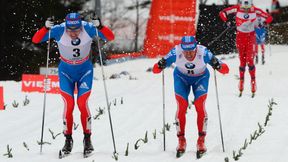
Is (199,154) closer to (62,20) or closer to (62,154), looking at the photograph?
(62,154)

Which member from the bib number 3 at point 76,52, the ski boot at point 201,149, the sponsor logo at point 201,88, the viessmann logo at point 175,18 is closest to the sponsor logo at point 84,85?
the bib number 3 at point 76,52

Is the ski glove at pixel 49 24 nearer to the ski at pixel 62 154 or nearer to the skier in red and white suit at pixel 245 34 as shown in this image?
the ski at pixel 62 154

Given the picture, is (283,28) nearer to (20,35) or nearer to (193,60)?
(20,35)

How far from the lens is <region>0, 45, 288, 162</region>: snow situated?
822 cm

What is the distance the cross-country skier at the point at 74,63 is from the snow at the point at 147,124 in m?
0.55

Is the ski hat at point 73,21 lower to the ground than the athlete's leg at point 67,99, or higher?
higher

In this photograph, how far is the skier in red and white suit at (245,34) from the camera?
14078 mm

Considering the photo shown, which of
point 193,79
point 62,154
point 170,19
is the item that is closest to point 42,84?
point 62,154

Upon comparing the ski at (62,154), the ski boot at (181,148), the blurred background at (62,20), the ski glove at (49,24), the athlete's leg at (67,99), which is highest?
the ski glove at (49,24)

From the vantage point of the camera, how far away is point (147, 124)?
425 inches

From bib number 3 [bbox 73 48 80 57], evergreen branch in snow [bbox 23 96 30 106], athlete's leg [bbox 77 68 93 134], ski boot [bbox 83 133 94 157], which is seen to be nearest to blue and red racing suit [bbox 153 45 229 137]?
athlete's leg [bbox 77 68 93 134]

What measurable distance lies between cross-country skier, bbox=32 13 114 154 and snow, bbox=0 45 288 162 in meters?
0.55

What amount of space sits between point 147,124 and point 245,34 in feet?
16.1

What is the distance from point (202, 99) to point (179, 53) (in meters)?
0.80
